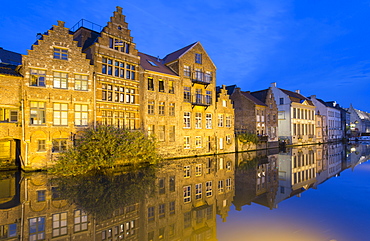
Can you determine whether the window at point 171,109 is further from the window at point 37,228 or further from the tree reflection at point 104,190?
the window at point 37,228

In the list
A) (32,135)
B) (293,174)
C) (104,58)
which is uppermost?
(104,58)

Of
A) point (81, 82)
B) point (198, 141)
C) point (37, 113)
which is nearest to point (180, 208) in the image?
point (37, 113)

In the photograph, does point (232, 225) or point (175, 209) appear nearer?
point (232, 225)

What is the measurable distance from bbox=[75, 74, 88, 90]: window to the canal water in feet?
26.8

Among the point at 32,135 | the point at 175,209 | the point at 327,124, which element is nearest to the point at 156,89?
the point at 32,135

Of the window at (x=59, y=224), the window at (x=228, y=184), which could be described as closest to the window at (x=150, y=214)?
the window at (x=59, y=224)

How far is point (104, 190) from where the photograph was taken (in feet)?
37.0

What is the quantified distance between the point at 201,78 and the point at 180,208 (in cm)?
2187

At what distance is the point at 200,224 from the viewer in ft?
25.8

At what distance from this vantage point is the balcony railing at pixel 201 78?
91.0 ft

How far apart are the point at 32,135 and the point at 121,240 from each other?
14.8m

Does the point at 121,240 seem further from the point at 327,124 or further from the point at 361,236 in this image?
the point at 327,124

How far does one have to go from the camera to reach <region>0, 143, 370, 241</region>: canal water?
7000 millimetres

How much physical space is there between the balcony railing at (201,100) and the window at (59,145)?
1511cm
